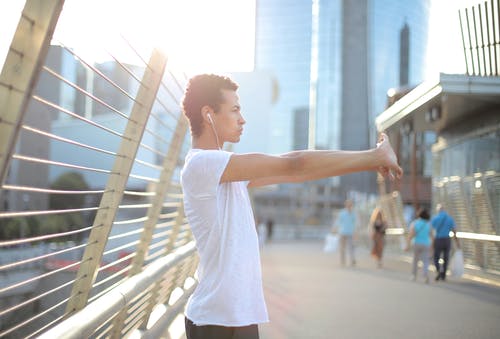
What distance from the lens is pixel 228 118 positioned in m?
2.48

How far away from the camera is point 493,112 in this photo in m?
15.1

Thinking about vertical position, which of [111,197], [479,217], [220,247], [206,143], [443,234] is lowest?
[220,247]

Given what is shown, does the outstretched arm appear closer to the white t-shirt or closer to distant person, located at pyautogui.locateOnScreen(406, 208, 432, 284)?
the white t-shirt

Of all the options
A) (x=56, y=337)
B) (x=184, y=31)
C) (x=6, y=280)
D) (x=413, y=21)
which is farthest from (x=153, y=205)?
(x=413, y=21)

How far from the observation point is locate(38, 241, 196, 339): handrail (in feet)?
8.14

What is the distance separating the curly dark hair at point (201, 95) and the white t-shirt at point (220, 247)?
0.74 feet

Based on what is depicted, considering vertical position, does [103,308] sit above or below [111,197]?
below

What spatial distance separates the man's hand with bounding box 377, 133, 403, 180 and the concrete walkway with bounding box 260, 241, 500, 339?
14.2 ft

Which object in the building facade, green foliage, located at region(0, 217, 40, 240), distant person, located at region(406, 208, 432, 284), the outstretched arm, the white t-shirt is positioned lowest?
the white t-shirt

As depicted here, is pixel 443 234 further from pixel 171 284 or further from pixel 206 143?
pixel 206 143

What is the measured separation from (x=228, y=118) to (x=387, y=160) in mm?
658

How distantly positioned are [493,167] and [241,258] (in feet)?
42.0

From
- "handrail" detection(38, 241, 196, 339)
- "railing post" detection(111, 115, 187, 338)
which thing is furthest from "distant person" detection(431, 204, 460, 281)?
"handrail" detection(38, 241, 196, 339)

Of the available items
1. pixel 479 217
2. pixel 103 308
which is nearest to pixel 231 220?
pixel 103 308
